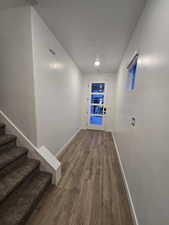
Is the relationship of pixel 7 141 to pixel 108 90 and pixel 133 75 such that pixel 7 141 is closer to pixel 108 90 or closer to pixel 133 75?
pixel 133 75

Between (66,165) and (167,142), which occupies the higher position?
(167,142)

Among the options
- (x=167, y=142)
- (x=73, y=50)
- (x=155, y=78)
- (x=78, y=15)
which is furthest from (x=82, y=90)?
(x=167, y=142)

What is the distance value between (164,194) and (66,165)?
1.89 m

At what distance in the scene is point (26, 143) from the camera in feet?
5.49

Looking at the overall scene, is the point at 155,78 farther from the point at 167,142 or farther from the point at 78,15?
the point at 78,15

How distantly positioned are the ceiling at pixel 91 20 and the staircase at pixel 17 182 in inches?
78.6

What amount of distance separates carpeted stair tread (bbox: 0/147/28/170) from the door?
361cm

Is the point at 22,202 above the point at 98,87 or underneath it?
underneath

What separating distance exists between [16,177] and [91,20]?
257 cm

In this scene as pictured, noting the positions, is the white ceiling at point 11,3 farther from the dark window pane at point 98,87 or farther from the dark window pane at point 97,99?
the dark window pane at point 97,99

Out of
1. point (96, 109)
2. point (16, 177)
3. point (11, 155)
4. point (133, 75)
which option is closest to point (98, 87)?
point (96, 109)

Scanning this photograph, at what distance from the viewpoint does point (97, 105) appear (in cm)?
482

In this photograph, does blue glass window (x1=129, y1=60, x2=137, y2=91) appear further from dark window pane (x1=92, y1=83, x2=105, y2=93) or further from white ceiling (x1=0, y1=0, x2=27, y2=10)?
dark window pane (x1=92, y1=83, x2=105, y2=93)

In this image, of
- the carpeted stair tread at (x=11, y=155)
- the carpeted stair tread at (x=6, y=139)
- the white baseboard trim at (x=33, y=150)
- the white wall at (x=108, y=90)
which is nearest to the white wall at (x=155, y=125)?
the white baseboard trim at (x=33, y=150)
